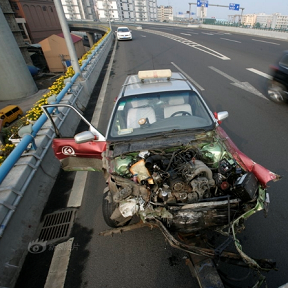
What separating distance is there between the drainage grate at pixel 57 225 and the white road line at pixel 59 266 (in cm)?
17

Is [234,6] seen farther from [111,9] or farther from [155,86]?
[111,9]

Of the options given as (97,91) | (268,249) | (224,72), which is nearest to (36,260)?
(268,249)

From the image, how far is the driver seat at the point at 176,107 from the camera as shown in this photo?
3.71 m

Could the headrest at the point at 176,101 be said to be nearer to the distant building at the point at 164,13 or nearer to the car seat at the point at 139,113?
the car seat at the point at 139,113

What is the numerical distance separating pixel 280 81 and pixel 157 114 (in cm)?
580

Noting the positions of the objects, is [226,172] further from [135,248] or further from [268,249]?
[135,248]

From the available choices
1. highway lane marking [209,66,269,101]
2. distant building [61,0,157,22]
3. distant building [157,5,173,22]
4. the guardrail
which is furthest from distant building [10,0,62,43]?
distant building [157,5,173,22]

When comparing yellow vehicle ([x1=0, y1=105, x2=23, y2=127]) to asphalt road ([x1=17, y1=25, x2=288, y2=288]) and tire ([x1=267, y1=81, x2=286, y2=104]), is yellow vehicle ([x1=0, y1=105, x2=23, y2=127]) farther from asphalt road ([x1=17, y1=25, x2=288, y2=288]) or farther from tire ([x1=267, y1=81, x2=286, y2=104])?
tire ([x1=267, y1=81, x2=286, y2=104])

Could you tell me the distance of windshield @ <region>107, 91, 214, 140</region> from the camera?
11.1ft

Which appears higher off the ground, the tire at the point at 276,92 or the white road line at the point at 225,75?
the tire at the point at 276,92

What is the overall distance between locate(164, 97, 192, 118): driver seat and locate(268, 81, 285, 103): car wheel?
517 cm

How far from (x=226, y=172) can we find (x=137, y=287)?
1941 mm

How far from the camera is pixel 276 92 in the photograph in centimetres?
704

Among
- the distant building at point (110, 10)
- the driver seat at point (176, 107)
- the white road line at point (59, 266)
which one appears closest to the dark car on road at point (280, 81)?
the driver seat at point (176, 107)
